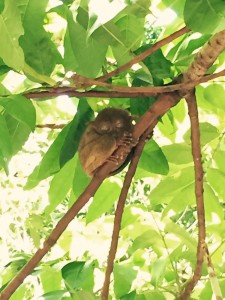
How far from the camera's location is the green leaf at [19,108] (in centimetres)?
60

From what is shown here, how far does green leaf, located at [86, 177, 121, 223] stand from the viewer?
2.72 ft

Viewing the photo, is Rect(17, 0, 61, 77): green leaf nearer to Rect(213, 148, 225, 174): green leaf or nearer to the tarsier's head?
the tarsier's head

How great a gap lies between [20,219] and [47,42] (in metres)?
0.66

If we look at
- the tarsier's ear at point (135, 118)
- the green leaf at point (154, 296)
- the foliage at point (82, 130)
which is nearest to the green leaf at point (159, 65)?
the foliage at point (82, 130)

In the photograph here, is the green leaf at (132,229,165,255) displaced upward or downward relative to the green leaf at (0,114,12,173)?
downward

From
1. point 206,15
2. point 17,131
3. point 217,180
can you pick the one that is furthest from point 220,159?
point 206,15

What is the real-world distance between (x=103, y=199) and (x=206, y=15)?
456 millimetres

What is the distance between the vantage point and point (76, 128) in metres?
0.75

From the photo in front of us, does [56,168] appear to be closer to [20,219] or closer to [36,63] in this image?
[36,63]

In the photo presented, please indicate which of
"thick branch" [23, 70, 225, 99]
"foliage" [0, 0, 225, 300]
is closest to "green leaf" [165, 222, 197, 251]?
"foliage" [0, 0, 225, 300]

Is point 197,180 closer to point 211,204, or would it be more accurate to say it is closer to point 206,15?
point 211,204

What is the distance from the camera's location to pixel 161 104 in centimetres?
68

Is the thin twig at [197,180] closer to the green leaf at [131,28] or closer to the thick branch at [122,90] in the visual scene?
the thick branch at [122,90]

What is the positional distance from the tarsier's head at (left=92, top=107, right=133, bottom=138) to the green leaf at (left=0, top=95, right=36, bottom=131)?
0.57ft
